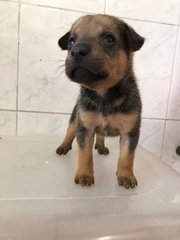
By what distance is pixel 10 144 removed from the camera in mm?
1323

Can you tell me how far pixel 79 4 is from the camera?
155cm

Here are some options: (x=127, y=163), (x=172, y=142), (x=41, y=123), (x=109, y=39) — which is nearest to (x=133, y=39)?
(x=109, y=39)

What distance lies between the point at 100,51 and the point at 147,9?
0.88m

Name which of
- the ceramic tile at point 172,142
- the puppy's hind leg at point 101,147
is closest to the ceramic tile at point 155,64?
the ceramic tile at point 172,142

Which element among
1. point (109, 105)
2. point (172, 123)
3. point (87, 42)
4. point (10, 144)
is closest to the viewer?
point (87, 42)

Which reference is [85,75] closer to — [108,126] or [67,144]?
[108,126]

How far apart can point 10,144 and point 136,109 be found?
0.61 m

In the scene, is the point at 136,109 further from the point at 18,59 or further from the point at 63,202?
the point at 18,59

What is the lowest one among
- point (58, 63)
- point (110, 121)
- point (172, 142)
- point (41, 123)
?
point (172, 142)

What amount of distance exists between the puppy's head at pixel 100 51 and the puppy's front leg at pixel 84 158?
0.19 m

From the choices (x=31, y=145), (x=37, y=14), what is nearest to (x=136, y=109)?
(x=31, y=145)

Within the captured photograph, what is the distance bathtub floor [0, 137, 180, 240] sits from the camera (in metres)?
0.74

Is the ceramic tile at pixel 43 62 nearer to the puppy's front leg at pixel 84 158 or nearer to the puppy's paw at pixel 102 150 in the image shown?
the puppy's paw at pixel 102 150

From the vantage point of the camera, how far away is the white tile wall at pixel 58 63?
151 centimetres
